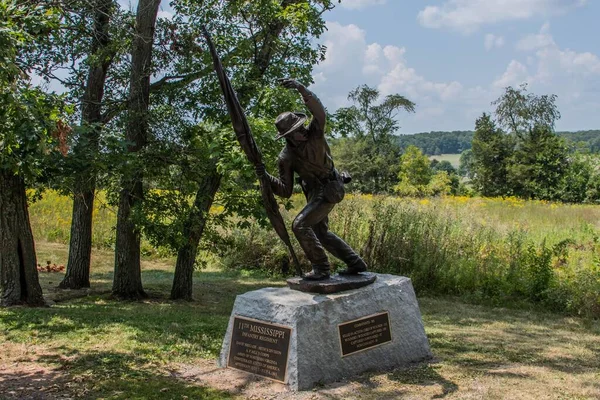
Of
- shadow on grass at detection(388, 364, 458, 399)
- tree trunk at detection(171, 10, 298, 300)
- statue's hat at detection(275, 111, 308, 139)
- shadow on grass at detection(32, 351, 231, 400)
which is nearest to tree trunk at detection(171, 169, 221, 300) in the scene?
tree trunk at detection(171, 10, 298, 300)

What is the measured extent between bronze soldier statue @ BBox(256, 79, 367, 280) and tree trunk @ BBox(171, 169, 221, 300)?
12.1 ft

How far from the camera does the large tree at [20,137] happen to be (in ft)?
19.4

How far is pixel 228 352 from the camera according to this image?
5910 millimetres

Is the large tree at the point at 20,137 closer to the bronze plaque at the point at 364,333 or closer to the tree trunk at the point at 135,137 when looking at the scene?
the tree trunk at the point at 135,137

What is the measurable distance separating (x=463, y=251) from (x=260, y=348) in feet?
25.3

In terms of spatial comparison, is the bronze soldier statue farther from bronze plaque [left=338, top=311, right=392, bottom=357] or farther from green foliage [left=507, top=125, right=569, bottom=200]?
green foliage [left=507, top=125, right=569, bottom=200]

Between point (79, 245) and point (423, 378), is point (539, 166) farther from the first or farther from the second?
point (423, 378)

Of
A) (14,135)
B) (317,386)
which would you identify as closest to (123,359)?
(317,386)

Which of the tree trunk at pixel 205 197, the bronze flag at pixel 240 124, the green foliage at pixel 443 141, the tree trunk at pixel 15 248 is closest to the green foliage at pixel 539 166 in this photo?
the tree trunk at pixel 205 197

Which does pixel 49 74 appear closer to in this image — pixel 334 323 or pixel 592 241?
pixel 334 323

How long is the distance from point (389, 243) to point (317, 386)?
7.57 metres

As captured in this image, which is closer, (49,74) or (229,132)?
(229,132)

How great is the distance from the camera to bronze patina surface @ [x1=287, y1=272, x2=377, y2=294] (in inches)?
232

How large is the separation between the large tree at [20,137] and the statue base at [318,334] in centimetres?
273
